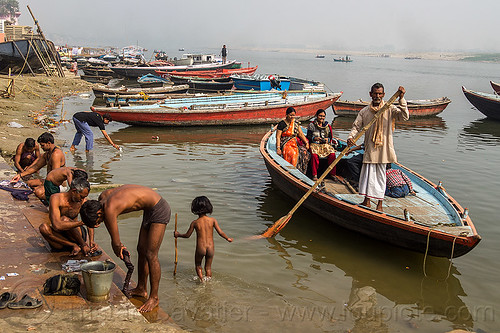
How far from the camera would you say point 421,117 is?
21.8 meters

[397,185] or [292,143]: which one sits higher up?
[292,143]

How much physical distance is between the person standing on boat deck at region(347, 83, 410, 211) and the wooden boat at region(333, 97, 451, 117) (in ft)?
47.0

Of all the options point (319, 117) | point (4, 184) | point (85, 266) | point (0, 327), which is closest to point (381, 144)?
point (319, 117)

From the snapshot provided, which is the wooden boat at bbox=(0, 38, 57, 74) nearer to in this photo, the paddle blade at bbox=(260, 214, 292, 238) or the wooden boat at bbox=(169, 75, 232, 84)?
the wooden boat at bbox=(169, 75, 232, 84)

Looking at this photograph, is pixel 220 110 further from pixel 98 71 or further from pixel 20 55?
pixel 98 71

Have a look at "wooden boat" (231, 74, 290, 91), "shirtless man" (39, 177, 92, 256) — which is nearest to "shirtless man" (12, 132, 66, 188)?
"shirtless man" (39, 177, 92, 256)

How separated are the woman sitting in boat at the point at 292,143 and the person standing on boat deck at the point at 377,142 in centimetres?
246

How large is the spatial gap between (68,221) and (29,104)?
15.8m

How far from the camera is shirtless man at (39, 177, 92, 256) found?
5.03m

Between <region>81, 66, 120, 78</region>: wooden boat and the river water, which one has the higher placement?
<region>81, 66, 120, 78</region>: wooden boat

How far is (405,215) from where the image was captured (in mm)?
6312

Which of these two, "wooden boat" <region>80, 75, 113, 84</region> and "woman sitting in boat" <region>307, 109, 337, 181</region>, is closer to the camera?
"woman sitting in boat" <region>307, 109, 337, 181</region>

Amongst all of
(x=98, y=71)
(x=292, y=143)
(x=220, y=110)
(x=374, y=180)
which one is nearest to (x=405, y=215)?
(x=374, y=180)

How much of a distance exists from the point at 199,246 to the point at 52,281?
173 centimetres
